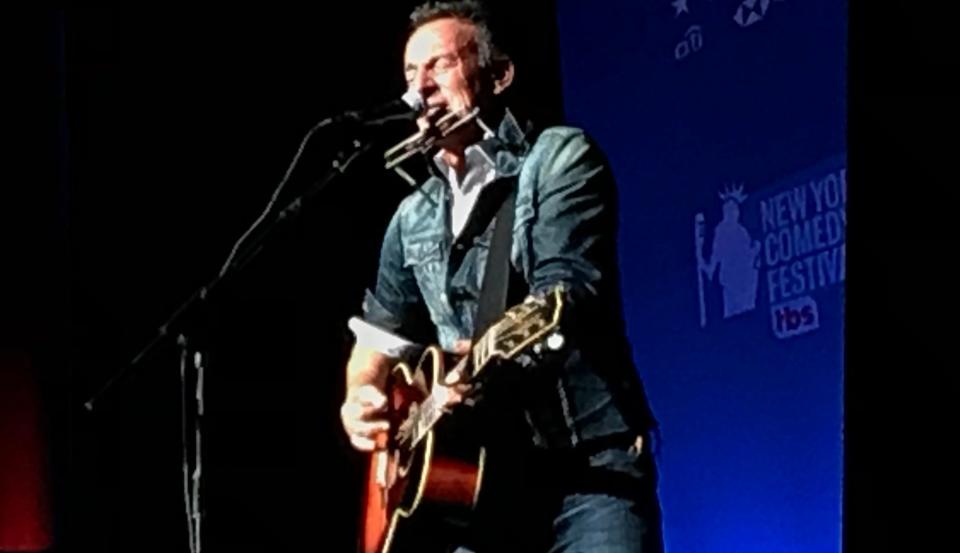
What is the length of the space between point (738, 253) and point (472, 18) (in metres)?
0.90

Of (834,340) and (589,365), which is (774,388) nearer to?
(834,340)

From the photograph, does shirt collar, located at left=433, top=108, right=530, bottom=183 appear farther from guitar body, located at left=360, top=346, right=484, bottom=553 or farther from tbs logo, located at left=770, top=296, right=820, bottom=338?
tbs logo, located at left=770, top=296, right=820, bottom=338

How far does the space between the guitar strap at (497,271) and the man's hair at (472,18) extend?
11.7 inches

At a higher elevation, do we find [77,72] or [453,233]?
[77,72]

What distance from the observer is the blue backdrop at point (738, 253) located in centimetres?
358

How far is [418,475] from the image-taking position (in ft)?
9.73

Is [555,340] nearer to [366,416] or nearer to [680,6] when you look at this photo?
[366,416]

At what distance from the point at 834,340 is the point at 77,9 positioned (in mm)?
2259

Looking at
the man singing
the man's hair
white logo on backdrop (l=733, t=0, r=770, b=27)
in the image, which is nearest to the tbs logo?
white logo on backdrop (l=733, t=0, r=770, b=27)

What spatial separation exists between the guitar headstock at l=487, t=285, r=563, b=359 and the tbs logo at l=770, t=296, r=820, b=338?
1.04 meters

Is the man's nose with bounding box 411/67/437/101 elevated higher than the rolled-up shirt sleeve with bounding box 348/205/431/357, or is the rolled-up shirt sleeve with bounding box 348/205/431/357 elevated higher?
the man's nose with bounding box 411/67/437/101

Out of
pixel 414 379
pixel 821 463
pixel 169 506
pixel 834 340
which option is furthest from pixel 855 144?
pixel 169 506

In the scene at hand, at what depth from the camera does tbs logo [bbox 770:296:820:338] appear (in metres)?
3.62

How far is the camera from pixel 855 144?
341cm
